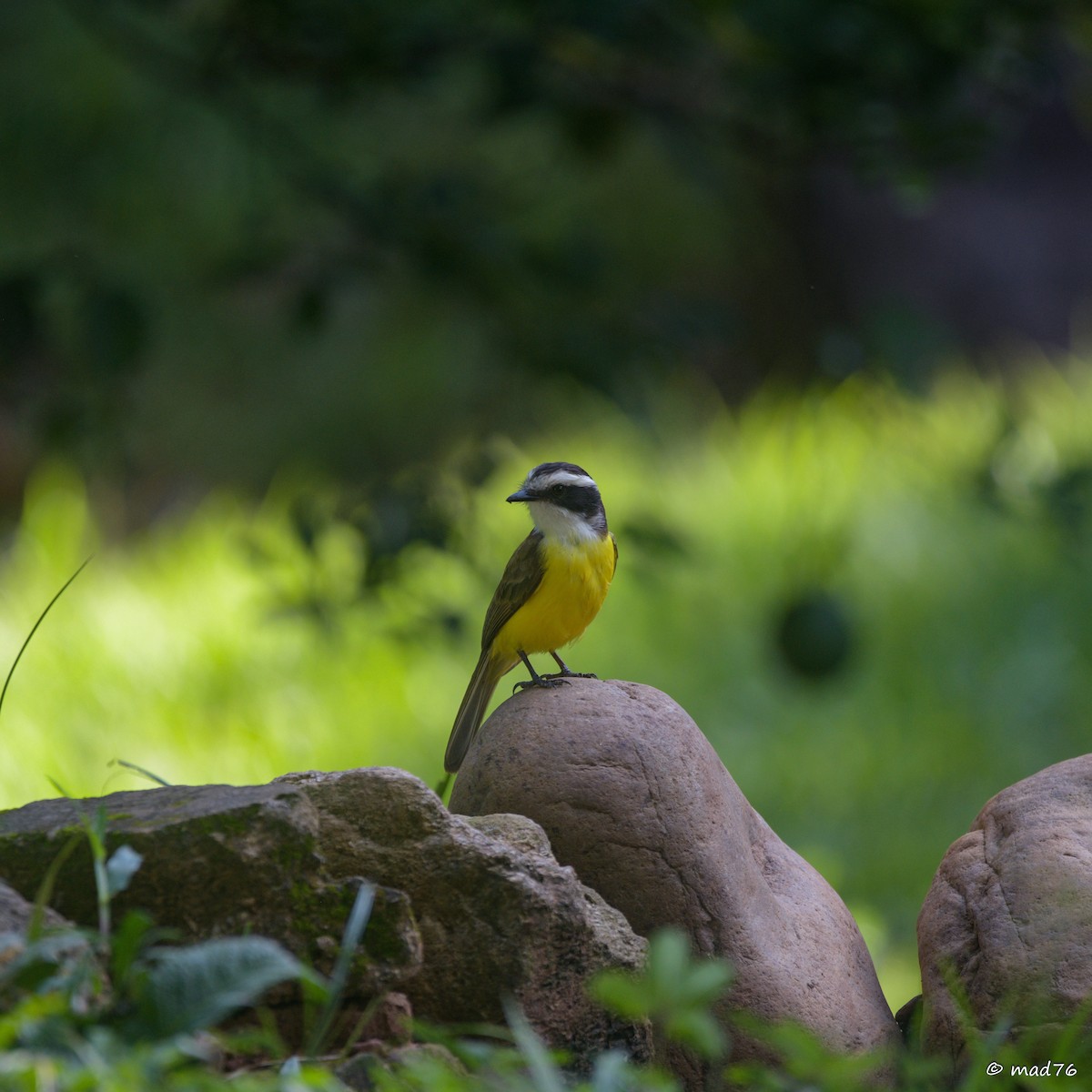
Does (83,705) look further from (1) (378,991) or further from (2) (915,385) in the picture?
(1) (378,991)

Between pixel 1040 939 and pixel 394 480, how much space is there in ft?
8.82

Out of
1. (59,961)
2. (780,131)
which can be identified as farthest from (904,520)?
(59,961)

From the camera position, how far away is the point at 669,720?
3.22m

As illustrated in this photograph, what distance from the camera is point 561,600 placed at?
388 centimetres

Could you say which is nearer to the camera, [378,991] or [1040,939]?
[378,991]

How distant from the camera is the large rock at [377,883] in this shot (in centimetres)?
249

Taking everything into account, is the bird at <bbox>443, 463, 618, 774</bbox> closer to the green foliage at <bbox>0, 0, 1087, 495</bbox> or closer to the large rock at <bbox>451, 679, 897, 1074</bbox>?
the large rock at <bbox>451, 679, 897, 1074</bbox>

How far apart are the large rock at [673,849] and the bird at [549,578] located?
0.65 meters

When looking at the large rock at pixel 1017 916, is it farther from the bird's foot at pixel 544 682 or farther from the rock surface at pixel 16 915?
the rock surface at pixel 16 915

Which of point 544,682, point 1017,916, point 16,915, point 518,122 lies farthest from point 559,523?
point 518,122

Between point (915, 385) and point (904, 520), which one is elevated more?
point (904, 520)

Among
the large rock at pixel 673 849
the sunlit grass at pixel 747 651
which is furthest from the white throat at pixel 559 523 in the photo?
the sunlit grass at pixel 747 651

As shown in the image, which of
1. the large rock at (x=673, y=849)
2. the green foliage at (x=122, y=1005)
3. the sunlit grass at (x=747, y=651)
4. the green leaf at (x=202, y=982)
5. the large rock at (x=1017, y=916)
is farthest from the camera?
the sunlit grass at (x=747, y=651)

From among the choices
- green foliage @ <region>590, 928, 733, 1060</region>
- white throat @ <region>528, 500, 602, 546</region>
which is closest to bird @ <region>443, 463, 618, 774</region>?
white throat @ <region>528, 500, 602, 546</region>
